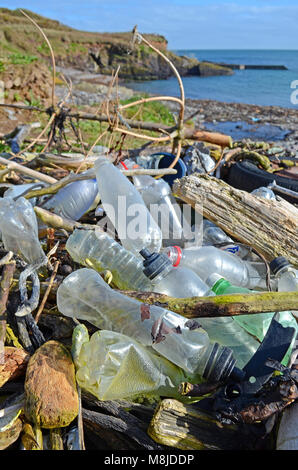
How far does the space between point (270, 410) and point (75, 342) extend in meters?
0.71

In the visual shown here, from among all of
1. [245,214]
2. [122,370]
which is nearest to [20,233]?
[122,370]

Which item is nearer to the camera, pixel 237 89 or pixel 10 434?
pixel 10 434

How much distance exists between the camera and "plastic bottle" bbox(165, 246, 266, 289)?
6.54 feet

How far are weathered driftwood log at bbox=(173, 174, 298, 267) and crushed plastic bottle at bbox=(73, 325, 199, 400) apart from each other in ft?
3.23

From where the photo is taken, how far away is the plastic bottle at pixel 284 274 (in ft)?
5.71

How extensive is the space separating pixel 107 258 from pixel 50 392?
76 cm

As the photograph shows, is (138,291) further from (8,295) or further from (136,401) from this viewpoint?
(8,295)

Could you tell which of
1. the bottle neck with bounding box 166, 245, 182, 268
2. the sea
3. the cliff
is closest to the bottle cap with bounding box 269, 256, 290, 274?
the bottle neck with bounding box 166, 245, 182, 268

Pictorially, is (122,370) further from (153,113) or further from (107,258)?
(153,113)

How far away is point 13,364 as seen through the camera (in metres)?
1.43

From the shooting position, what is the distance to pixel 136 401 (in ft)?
4.66

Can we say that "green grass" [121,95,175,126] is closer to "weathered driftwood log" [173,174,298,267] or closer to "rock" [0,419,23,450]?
"weathered driftwood log" [173,174,298,267]

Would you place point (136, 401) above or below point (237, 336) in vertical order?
below
